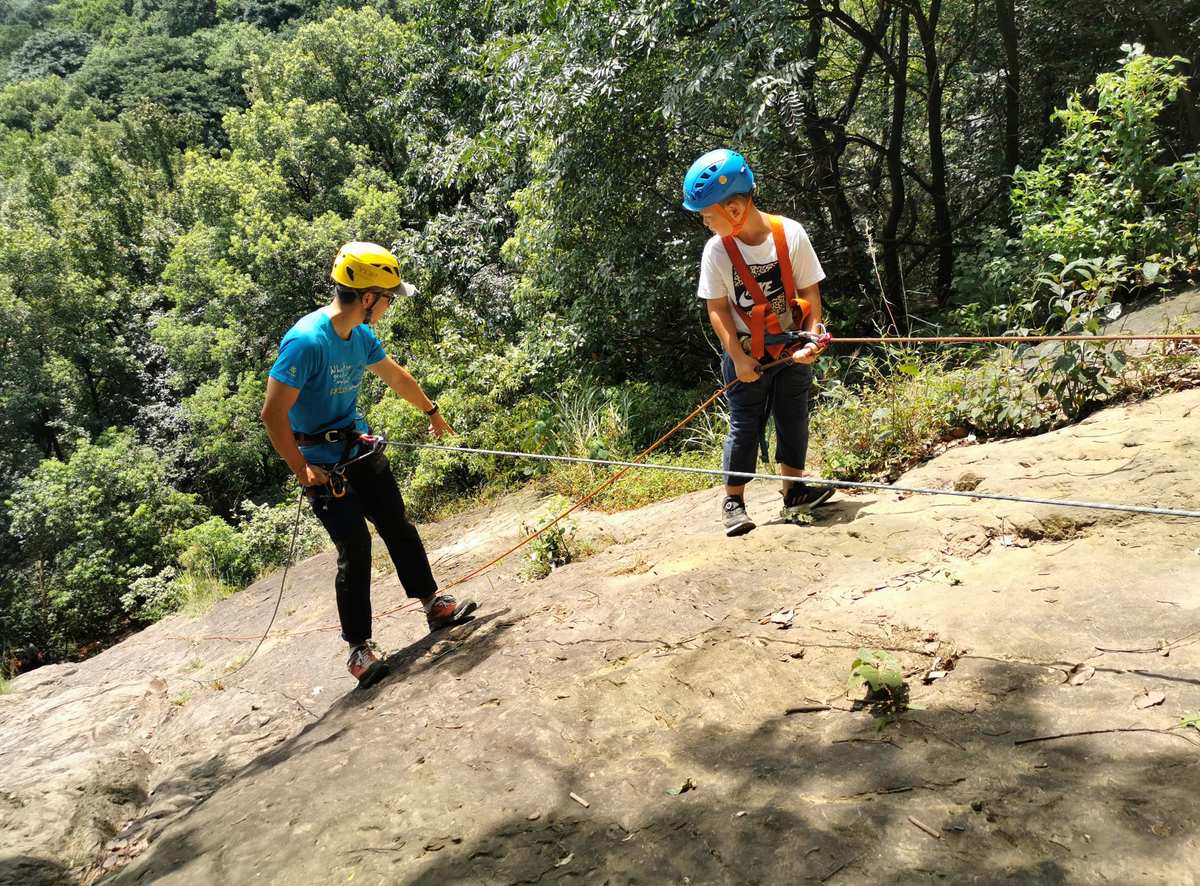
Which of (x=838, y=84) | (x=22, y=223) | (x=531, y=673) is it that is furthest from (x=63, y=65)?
(x=531, y=673)

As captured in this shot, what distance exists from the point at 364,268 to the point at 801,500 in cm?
240

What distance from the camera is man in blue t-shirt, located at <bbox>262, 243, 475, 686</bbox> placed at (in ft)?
10.8

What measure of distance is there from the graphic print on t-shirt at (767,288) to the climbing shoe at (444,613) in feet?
6.97

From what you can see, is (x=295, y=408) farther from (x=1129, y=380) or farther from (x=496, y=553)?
(x=1129, y=380)

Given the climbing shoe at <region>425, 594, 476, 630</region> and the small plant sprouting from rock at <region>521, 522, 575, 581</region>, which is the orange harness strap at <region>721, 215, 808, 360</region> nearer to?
the small plant sprouting from rock at <region>521, 522, 575, 581</region>

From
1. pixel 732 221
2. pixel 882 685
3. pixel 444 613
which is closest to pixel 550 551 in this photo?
pixel 444 613

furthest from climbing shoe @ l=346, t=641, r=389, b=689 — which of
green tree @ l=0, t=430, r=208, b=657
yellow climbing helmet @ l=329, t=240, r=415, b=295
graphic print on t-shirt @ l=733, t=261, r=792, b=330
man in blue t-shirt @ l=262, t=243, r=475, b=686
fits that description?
green tree @ l=0, t=430, r=208, b=657

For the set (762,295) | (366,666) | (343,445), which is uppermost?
(762,295)

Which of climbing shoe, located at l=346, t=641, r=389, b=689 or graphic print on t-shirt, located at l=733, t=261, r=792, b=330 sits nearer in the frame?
graphic print on t-shirt, located at l=733, t=261, r=792, b=330

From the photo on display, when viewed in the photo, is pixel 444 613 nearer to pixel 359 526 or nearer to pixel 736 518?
pixel 359 526

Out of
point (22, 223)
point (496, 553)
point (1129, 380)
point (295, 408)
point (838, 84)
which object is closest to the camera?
point (295, 408)

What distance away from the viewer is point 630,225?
7957 mm

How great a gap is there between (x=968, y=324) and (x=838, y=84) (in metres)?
3.90

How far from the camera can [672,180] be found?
771 centimetres
